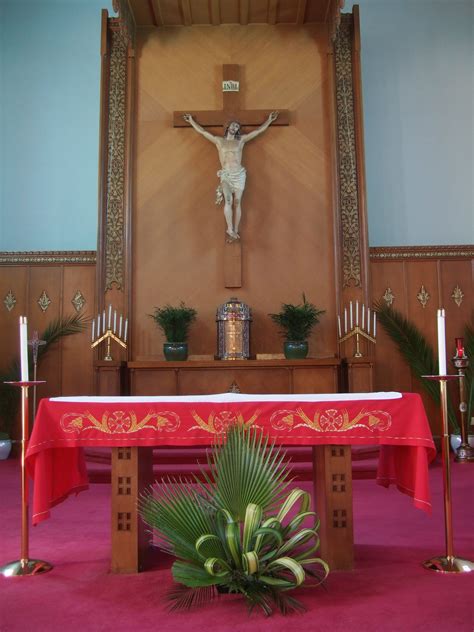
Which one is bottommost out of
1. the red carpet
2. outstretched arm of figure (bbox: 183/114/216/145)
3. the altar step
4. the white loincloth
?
the red carpet

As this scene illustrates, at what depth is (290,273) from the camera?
8.62 m

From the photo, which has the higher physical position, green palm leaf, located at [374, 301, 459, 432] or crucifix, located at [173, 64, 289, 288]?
crucifix, located at [173, 64, 289, 288]

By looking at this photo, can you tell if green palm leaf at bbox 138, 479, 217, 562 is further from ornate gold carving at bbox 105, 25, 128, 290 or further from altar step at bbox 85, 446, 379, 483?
ornate gold carving at bbox 105, 25, 128, 290

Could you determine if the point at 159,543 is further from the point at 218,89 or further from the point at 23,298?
the point at 218,89

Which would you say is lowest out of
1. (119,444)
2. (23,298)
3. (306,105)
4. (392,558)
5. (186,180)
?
(392,558)

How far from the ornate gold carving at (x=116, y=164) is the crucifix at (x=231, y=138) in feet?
2.67

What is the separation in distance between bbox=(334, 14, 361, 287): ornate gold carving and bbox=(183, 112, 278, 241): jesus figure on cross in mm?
1363

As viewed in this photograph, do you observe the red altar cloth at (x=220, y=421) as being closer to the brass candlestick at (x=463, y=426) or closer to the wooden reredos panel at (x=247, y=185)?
the brass candlestick at (x=463, y=426)

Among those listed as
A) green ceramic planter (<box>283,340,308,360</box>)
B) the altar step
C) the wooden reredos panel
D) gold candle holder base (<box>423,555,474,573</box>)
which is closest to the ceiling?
the wooden reredos panel

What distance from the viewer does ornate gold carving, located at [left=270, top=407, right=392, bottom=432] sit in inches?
133

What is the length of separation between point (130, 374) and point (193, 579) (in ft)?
17.7

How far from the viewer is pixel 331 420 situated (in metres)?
3.40

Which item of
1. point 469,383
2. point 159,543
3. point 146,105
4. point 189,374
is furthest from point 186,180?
point 159,543

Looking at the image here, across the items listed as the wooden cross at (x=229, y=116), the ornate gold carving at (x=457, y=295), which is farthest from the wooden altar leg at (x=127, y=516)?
the ornate gold carving at (x=457, y=295)
